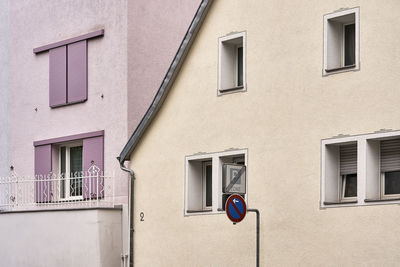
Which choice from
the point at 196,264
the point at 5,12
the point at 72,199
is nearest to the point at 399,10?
the point at 196,264

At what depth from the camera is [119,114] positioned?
27344 mm

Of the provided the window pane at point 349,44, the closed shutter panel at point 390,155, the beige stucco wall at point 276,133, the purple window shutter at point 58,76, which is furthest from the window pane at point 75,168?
the closed shutter panel at point 390,155

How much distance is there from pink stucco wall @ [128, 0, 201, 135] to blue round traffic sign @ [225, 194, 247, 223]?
7.77 metres

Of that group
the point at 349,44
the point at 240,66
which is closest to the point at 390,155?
the point at 349,44

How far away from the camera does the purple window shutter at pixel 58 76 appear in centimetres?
2888

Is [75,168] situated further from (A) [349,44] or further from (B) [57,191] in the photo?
(A) [349,44]

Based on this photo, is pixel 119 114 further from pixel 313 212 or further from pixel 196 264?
pixel 313 212

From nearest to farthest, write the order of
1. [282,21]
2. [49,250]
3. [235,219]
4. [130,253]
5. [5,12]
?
[235,219] < [282,21] < [130,253] < [49,250] < [5,12]

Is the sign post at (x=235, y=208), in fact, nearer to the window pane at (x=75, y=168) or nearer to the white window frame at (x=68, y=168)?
the white window frame at (x=68, y=168)

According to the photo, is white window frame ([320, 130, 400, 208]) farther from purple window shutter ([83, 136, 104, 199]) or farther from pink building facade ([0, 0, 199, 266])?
purple window shutter ([83, 136, 104, 199])

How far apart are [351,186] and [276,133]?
75.9 inches

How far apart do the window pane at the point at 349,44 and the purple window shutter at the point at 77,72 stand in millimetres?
9036

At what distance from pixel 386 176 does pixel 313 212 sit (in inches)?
61.8

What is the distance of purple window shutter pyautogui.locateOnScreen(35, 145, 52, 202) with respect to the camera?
28344mm
